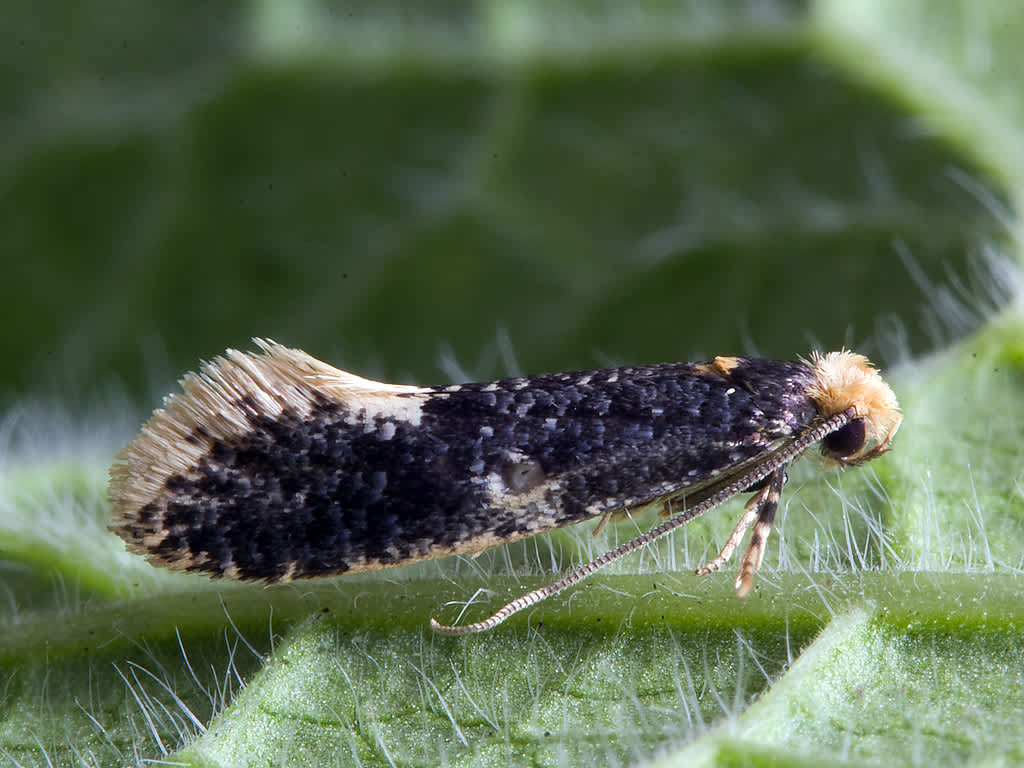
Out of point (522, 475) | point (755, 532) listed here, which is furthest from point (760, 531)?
point (522, 475)

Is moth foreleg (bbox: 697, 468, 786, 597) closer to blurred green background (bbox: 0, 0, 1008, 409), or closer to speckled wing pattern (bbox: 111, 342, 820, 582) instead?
speckled wing pattern (bbox: 111, 342, 820, 582)

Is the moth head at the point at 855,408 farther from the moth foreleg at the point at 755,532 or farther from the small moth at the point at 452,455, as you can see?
the moth foreleg at the point at 755,532

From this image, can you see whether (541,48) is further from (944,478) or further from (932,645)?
(932,645)

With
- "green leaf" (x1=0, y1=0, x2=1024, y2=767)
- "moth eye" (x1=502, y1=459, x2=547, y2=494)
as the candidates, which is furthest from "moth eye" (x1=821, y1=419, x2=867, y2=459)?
"moth eye" (x1=502, y1=459, x2=547, y2=494)

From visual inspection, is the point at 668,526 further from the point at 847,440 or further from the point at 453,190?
the point at 453,190

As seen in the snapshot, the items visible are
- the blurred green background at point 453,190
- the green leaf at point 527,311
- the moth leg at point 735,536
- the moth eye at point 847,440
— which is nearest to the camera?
the green leaf at point 527,311

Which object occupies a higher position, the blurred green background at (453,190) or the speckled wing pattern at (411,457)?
the blurred green background at (453,190)

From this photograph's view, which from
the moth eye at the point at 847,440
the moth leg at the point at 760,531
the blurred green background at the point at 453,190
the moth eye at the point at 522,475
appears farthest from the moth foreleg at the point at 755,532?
the blurred green background at the point at 453,190
